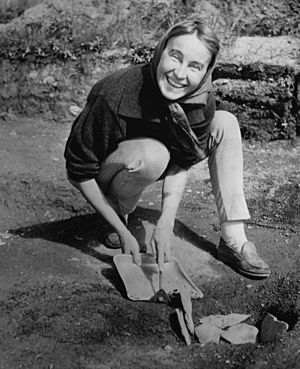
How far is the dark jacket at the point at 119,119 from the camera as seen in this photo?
9.90 feet

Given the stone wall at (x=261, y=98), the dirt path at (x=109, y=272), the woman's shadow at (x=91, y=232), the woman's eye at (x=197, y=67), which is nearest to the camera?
the dirt path at (x=109, y=272)

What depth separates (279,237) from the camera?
3717 mm

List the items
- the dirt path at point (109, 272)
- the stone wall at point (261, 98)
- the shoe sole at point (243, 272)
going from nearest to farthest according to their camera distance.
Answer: the dirt path at point (109, 272) → the shoe sole at point (243, 272) → the stone wall at point (261, 98)

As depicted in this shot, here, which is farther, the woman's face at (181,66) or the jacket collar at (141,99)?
the jacket collar at (141,99)

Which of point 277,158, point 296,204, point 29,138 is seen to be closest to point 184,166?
point 296,204

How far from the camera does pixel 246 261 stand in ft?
10.9

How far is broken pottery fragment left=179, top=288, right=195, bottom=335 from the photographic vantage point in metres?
2.83

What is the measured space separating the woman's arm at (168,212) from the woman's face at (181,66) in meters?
0.45

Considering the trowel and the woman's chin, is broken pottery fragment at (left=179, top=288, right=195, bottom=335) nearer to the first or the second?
the trowel

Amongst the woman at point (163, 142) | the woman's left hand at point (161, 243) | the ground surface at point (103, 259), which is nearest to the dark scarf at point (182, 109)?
the woman at point (163, 142)

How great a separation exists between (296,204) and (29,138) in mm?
1753

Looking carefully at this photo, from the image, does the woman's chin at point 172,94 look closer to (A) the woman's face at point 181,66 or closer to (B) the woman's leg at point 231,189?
(A) the woman's face at point 181,66

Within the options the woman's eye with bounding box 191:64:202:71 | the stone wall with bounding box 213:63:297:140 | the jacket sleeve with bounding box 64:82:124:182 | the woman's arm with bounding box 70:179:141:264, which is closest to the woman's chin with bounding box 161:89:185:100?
the woman's eye with bounding box 191:64:202:71

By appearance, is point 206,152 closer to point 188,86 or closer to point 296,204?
point 188,86
